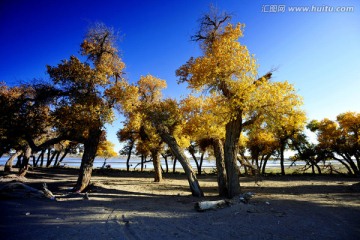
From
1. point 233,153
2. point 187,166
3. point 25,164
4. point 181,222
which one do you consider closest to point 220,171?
point 187,166

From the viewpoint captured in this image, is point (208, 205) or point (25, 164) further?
point (25, 164)

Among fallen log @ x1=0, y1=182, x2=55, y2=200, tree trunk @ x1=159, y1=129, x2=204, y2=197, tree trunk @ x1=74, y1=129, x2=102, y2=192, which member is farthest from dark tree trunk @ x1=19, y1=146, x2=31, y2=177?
tree trunk @ x1=159, y1=129, x2=204, y2=197

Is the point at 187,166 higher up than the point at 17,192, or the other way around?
the point at 187,166

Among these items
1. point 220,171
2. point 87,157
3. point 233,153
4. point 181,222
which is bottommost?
point 181,222

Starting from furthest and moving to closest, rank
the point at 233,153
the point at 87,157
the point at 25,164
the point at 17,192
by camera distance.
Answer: the point at 25,164, the point at 87,157, the point at 233,153, the point at 17,192

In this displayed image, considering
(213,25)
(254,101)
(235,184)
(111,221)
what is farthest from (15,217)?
(213,25)

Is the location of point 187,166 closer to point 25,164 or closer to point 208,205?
point 208,205

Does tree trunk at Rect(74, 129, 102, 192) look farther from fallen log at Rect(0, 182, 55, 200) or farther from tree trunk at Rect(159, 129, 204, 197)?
tree trunk at Rect(159, 129, 204, 197)

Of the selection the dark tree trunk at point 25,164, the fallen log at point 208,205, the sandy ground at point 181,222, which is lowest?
the sandy ground at point 181,222

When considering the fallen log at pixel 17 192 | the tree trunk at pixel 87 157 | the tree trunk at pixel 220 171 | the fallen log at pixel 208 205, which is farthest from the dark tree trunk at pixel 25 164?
the fallen log at pixel 208 205

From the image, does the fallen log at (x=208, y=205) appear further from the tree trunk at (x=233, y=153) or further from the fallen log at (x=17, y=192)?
the fallen log at (x=17, y=192)

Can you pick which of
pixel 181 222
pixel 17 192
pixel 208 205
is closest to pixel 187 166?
pixel 208 205

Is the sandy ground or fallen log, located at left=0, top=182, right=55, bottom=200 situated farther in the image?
fallen log, located at left=0, top=182, right=55, bottom=200

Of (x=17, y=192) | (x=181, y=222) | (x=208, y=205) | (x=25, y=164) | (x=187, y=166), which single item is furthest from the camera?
(x=25, y=164)
